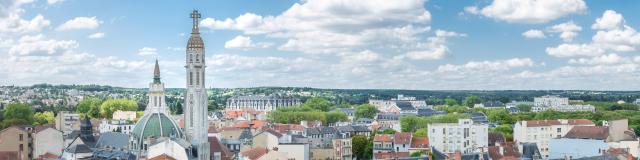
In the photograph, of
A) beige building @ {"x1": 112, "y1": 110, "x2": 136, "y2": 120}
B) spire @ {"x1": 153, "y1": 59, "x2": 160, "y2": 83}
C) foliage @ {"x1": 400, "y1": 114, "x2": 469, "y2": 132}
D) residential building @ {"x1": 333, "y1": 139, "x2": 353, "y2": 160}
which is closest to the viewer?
spire @ {"x1": 153, "y1": 59, "x2": 160, "y2": 83}

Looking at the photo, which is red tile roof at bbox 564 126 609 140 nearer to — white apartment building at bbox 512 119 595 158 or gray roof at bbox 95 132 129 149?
white apartment building at bbox 512 119 595 158

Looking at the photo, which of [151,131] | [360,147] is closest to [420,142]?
[360,147]

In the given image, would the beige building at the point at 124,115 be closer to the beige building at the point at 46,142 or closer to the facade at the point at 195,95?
the beige building at the point at 46,142

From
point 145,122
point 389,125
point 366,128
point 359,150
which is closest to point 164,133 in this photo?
point 145,122

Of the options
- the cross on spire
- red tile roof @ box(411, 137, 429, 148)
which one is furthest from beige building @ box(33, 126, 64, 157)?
red tile roof @ box(411, 137, 429, 148)

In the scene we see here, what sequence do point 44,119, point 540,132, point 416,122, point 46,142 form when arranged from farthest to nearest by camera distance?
point 44,119 → point 416,122 → point 540,132 → point 46,142

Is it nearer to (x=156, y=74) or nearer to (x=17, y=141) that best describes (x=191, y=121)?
(x=156, y=74)
